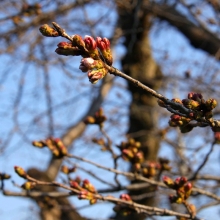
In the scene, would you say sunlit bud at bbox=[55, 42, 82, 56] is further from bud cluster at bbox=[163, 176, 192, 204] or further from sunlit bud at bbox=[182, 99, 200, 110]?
bud cluster at bbox=[163, 176, 192, 204]

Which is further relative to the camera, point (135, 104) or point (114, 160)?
point (135, 104)

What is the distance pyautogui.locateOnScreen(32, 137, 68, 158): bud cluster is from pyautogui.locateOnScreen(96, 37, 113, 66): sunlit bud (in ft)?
4.00

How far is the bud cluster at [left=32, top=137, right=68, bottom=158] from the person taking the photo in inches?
85.3

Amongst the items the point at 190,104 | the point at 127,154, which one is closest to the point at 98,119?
the point at 127,154

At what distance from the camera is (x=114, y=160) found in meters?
2.25

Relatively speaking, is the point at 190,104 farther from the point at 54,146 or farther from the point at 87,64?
the point at 54,146

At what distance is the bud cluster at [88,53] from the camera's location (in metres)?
0.97

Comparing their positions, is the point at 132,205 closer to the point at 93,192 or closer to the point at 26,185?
the point at 93,192

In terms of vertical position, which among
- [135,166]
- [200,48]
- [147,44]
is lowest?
[135,166]

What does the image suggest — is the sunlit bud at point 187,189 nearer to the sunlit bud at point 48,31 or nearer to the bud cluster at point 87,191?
the bud cluster at point 87,191

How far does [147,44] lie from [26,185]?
Answer: 526 centimetres

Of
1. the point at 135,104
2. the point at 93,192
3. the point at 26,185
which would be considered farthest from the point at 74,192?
the point at 135,104

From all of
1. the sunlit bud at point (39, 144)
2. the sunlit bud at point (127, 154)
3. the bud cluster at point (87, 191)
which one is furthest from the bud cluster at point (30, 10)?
the bud cluster at point (87, 191)

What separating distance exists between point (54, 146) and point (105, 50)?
4.13 ft
